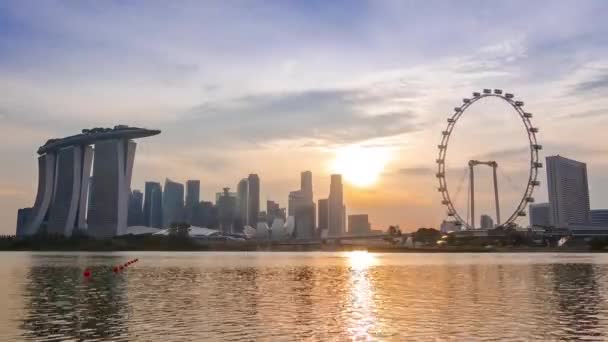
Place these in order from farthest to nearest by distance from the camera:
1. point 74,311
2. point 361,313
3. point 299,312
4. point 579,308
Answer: point 579,308 → point 299,312 → point 361,313 → point 74,311

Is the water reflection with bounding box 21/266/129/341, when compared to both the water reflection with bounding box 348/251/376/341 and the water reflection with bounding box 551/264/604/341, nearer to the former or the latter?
the water reflection with bounding box 348/251/376/341

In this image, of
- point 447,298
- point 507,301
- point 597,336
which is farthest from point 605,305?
point 597,336

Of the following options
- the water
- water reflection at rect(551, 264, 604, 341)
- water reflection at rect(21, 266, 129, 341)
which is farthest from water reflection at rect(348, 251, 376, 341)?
water reflection at rect(21, 266, 129, 341)

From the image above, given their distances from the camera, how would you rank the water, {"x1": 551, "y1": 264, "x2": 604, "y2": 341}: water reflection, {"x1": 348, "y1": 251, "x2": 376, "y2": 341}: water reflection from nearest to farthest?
the water → {"x1": 551, "y1": 264, "x2": 604, "y2": 341}: water reflection → {"x1": 348, "y1": 251, "x2": 376, "y2": 341}: water reflection

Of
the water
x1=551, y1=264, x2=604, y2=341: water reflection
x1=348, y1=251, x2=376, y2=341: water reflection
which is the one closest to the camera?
the water

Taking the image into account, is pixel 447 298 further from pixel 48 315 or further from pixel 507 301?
pixel 48 315

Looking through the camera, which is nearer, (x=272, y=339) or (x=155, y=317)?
(x=272, y=339)

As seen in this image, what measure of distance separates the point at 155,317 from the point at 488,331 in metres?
18.4

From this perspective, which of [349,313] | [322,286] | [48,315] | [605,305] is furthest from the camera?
[322,286]

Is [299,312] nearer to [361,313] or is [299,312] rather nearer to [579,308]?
[361,313]

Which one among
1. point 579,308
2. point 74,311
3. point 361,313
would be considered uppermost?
point 74,311

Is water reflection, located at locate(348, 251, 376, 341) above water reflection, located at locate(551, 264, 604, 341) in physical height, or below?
above

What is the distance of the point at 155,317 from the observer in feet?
113

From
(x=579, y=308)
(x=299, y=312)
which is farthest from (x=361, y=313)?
(x=579, y=308)
